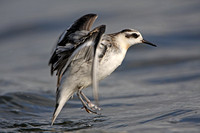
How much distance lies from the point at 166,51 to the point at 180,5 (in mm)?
4031

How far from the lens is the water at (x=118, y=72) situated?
7984mm

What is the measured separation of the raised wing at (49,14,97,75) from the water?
1220 millimetres

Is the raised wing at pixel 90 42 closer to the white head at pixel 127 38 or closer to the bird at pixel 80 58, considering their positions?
the bird at pixel 80 58

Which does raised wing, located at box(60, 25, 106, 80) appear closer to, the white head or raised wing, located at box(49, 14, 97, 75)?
raised wing, located at box(49, 14, 97, 75)

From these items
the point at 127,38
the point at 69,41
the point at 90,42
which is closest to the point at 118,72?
the point at 127,38

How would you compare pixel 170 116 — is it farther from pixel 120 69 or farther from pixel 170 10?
pixel 170 10

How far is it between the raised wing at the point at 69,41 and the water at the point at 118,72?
1.22 m

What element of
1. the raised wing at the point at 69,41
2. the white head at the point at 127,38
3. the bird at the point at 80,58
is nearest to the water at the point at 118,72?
the bird at the point at 80,58

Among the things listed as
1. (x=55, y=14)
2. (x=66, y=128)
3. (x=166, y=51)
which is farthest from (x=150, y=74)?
(x=55, y=14)

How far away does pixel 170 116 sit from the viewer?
785 cm

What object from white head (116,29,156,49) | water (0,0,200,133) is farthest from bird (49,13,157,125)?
water (0,0,200,133)

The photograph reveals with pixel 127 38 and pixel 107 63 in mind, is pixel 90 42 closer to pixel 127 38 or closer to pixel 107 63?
pixel 107 63

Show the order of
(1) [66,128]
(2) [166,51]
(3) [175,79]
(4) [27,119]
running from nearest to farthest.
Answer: (1) [66,128] < (4) [27,119] < (3) [175,79] < (2) [166,51]

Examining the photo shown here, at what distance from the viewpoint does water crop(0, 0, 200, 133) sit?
7.98 metres
